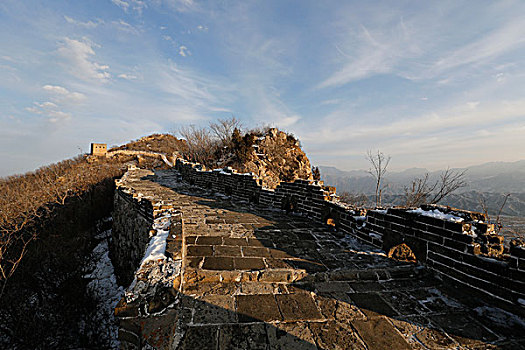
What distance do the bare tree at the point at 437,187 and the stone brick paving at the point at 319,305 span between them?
8.39 m

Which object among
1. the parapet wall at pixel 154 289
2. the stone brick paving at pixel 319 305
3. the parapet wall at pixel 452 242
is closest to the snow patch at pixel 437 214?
the parapet wall at pixel 452 242

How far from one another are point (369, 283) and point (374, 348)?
1044 mm

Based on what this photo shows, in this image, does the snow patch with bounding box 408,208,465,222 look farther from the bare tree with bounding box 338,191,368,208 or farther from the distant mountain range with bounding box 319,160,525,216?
the bare tree with bounding box 338,191,368,208

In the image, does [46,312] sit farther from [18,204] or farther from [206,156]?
[206,156]

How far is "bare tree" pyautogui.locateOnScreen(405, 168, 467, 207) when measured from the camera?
361 inches

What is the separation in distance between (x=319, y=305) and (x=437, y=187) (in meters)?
11.1

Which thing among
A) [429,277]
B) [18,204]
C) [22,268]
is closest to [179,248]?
[429,277]

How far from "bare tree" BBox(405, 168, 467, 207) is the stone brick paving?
8.39 meters

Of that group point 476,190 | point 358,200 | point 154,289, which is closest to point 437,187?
point 358,200

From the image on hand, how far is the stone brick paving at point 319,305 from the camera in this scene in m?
1.86

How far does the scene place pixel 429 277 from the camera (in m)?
2.94

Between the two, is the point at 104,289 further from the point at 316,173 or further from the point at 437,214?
the point at 316,173

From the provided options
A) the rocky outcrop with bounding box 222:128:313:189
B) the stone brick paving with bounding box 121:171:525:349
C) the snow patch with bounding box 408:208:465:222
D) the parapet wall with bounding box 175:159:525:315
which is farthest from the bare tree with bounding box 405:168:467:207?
the rocky outcrop with bounding box 222:128:313:189

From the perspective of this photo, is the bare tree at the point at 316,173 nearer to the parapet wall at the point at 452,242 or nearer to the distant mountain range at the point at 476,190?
the distant mountain range at the point at 476,190
